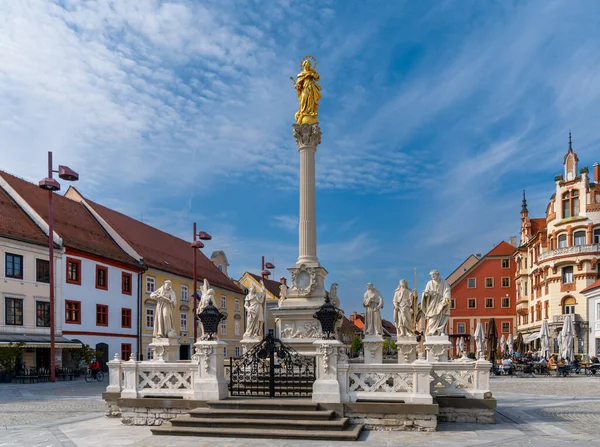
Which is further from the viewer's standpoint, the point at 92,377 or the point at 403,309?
the point at 92,377

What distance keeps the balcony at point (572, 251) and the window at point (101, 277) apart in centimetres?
3743

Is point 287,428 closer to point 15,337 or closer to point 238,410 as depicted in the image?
point 238,410

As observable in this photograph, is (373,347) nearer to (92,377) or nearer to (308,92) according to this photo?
(308,92)

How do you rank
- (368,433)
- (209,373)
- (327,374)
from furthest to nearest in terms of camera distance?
(209,373) < (327,374) < (368,433)

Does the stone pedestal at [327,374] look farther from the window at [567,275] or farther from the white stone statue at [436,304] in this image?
the window at [567,275]

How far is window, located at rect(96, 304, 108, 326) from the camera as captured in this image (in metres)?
36.9

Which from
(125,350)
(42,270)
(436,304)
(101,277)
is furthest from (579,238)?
(42,270)

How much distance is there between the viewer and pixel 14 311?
30812mm

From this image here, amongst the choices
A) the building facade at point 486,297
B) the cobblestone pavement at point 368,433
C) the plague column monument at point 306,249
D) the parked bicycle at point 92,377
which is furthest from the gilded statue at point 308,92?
the building facade at point 486,297

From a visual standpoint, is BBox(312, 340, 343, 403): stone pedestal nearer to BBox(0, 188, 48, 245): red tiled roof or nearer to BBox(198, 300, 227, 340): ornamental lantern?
BBox(198, 300, 227, 340): ornamental lantern

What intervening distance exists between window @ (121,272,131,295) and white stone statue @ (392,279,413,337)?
25.0 m

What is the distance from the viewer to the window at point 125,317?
39.5 meters

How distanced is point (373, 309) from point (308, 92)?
9226mm

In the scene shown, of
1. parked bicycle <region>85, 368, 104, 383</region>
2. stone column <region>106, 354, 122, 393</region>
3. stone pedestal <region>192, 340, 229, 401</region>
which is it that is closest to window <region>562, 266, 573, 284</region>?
parked bicycle <region>85, 368, 104, 383</region>
